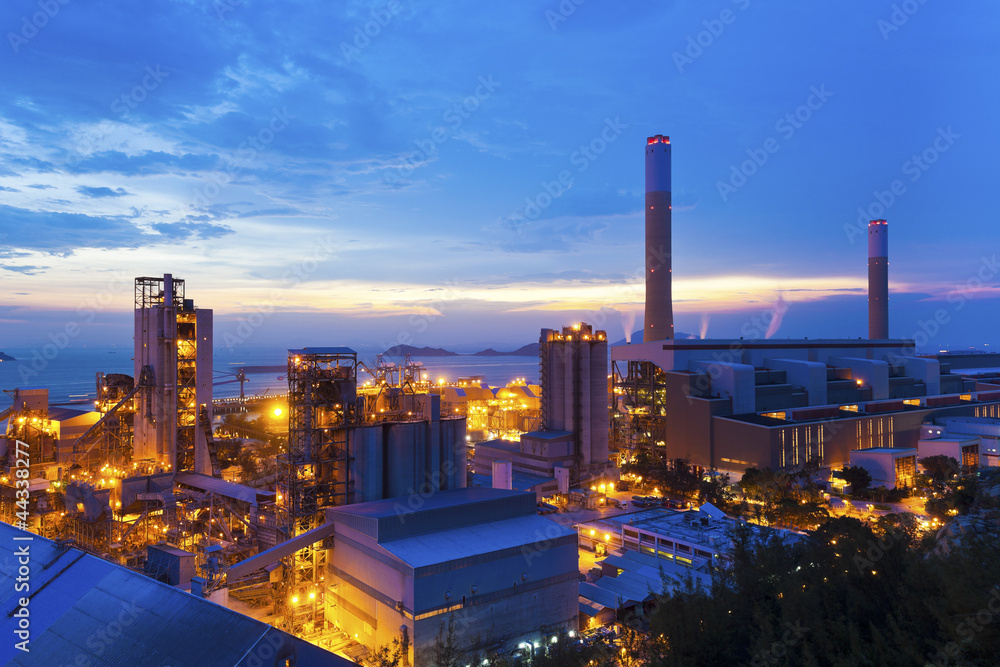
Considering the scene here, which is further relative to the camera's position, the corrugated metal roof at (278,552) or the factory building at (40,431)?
the factory building at (40,431)

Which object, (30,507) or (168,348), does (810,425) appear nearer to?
(168,348)

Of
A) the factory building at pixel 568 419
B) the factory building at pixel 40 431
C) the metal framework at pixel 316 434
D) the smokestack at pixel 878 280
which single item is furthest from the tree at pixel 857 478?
the smokestack at pixel 878 280

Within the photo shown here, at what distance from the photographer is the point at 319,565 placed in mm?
22172

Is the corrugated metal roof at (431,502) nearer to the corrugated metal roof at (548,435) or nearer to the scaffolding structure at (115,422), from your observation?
the corrugated metal roof at (548,435)

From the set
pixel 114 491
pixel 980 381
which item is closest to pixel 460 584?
pixel 114 491

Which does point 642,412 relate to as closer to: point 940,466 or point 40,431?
point 940,466

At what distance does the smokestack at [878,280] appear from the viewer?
7838cm

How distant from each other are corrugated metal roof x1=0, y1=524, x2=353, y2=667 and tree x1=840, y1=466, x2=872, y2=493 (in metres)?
35.4

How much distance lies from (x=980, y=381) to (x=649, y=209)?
41570 millimetres

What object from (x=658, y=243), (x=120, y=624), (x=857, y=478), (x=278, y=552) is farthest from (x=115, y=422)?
(x=658, y=243)

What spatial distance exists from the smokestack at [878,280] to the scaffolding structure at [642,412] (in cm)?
4567

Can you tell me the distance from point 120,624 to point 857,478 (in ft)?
127

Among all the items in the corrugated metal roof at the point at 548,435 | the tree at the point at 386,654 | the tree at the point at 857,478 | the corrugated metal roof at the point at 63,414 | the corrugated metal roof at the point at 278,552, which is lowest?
the tree at the point at 386,654

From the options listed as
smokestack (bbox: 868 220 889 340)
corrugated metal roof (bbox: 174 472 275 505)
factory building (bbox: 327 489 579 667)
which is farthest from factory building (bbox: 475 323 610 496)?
smokestack (bbox: 868 220 889 340)
